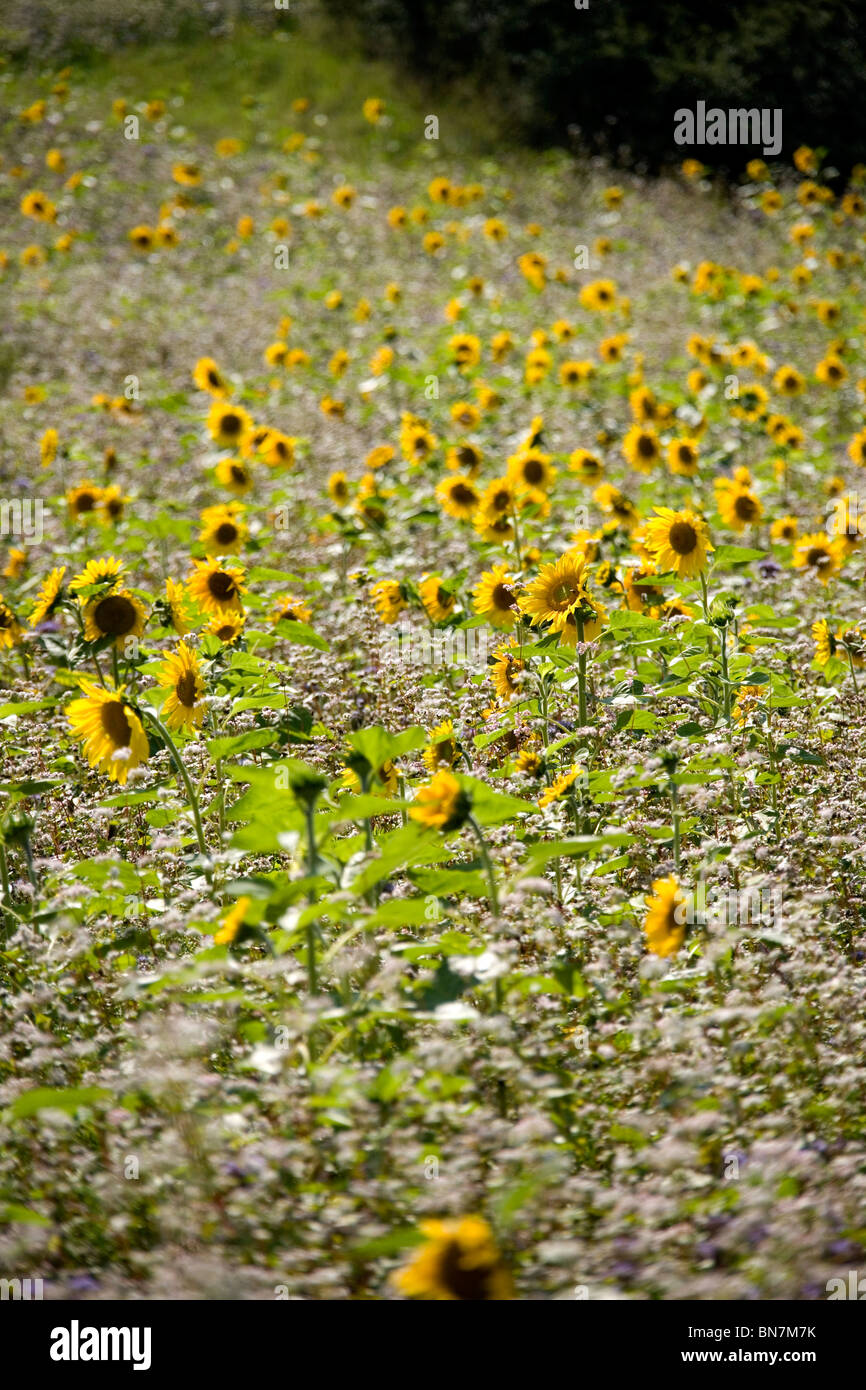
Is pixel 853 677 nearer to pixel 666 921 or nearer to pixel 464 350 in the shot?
pixel 666 921

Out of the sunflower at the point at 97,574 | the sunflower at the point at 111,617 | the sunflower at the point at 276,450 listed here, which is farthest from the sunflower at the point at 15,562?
the sunflower at the point at 111,617

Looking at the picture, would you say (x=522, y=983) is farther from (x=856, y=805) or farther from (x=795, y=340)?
(x=795, y=340)

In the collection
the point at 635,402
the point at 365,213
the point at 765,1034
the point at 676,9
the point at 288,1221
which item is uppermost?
the point at 676,9

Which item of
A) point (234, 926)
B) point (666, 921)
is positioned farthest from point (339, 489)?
point (234, 926)

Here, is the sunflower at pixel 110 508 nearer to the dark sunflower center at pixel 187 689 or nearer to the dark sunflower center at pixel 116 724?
the dark sunflower center at pixel 187 689

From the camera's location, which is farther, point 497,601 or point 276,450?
point 276,450

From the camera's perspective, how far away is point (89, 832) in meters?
3.27

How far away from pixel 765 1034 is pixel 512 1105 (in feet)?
1.70

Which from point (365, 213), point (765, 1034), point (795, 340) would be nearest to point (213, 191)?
point (365, 213)

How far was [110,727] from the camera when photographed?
103 inches

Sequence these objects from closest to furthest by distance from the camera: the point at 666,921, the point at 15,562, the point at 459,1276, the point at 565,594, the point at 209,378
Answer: the point at 459,1276, the point at 666,921, the point at 565,594, the point at 15,562, the point at 209,378

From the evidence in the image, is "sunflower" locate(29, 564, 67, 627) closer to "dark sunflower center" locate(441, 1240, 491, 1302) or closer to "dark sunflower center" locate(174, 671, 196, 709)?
"dark sunflower center" locate(174, 671, 196, 709)

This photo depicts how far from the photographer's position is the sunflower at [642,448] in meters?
5.43

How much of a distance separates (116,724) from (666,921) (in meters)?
1.25
